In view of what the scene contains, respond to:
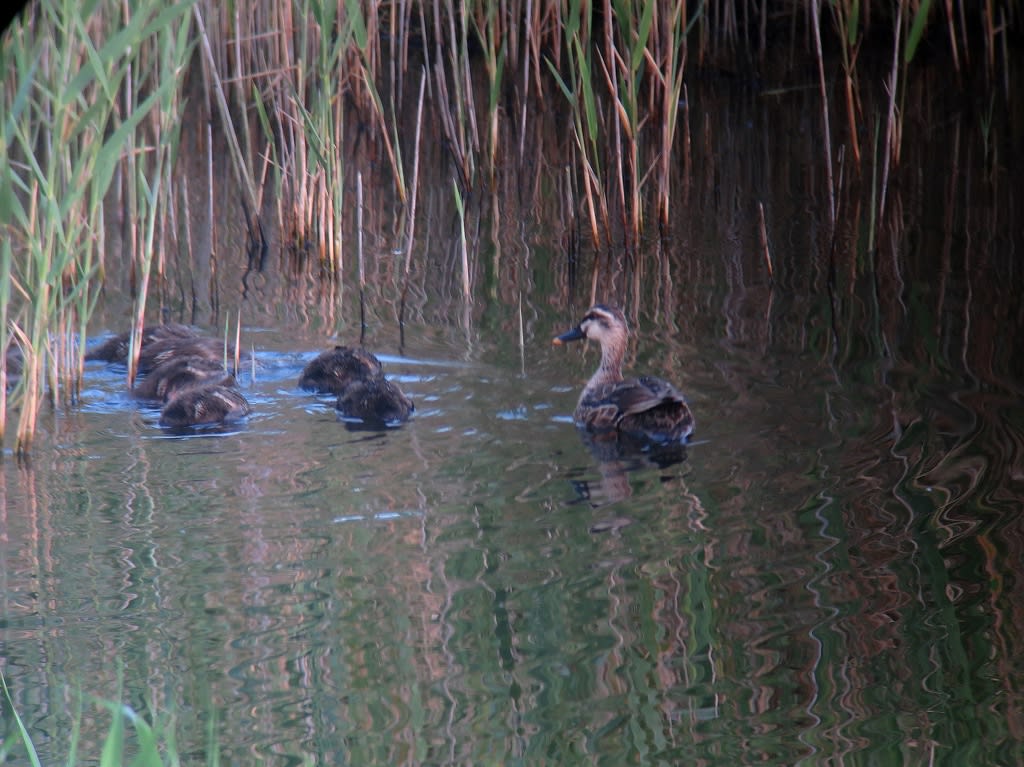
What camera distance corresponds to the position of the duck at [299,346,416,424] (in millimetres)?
5105

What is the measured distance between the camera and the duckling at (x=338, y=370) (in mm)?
5421

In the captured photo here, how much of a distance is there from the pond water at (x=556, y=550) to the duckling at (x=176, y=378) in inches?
7.4

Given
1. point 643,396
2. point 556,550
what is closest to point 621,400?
point 643,396

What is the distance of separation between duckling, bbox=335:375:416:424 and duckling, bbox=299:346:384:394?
0.61 feet

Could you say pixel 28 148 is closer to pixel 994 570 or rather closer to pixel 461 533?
pixel 461 533

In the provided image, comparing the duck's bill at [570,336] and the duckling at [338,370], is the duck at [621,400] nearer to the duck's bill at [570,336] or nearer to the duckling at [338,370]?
the duck's bill at [570,336]

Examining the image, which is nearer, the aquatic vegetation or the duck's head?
the aquatic vegetation

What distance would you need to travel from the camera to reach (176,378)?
5387mm

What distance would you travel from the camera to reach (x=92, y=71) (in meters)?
4.27

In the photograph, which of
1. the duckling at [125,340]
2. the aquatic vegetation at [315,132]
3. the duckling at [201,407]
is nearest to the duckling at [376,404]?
the duckling at [201,407]

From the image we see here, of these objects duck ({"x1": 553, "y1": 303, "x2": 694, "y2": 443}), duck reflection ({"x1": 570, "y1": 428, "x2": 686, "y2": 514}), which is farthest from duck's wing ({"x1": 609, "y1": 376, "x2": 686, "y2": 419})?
duck reflection ({"x1": 570, "y1": 428, "x2": 686, "y2": 514})

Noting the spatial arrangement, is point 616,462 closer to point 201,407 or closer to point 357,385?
point 357,385

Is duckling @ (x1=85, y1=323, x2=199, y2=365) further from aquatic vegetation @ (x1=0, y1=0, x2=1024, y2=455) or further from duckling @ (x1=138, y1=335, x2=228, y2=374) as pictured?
aquatic vegetation @ (x1=0, y1=0, x2=1024, y2=455)

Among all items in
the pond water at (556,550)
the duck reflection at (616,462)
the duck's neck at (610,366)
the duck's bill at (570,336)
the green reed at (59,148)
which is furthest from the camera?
the duck's bill at (570,336)
